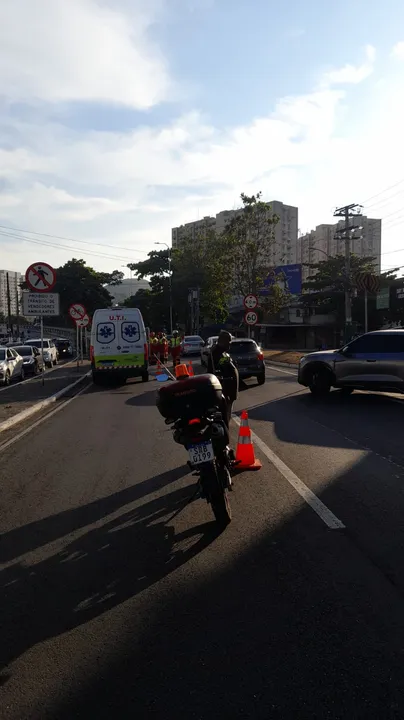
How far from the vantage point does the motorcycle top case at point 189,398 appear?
5645 mm

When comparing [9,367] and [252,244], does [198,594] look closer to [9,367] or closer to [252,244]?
[9,367]

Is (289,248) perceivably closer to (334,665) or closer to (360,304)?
(360,304)

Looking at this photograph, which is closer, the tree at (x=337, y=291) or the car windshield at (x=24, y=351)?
the car windshield at (x=24, y=351)

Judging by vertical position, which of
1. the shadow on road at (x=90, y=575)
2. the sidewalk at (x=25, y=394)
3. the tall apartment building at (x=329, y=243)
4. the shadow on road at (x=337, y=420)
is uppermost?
the tall apartment building at (x=329, y=243)

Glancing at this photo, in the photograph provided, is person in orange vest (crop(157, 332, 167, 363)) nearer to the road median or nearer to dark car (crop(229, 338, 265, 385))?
the road median

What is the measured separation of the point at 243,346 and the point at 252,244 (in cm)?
2322

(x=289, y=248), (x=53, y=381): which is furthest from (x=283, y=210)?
(x=53, y=381)

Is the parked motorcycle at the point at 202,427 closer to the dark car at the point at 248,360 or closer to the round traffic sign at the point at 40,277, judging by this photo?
the round traffic sign at the point at 40,277

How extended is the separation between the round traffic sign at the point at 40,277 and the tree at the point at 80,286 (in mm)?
54063

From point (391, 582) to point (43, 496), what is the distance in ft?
13.3

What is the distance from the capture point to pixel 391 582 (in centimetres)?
418

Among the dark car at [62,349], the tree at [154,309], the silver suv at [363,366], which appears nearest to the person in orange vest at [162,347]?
the silver suv at [363,366]

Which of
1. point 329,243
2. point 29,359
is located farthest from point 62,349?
point 329,243

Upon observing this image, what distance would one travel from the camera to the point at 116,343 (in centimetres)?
2056
